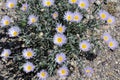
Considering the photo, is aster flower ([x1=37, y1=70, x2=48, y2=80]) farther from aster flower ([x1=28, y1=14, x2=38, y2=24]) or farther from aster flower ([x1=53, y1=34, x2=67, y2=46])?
aster flower ([x1=28, y1=14, x2=38, y2=24])

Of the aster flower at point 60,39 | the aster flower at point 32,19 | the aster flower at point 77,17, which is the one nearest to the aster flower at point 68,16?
the aster flower at point 77,17

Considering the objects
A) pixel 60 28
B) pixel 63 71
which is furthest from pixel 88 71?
pixel 60 28

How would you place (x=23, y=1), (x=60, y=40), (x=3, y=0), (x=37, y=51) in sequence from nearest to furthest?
(x=60, y=40) → (x=37, y=51) → (x=23, y=1) → (x=3, y=0)

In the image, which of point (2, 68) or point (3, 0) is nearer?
point (2, 68)

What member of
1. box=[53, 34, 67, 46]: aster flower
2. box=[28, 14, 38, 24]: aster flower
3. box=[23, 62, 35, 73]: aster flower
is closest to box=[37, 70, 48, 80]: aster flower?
box=[23, 62, 35, 73]: aster flower

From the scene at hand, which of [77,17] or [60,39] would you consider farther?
[77,17]

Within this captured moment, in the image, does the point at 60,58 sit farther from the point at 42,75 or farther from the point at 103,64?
the point at 103,64

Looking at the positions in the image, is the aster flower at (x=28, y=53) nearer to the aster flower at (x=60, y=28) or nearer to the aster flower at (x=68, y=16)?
the aster flower at (x=60, y=28)

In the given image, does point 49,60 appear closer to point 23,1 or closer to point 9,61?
point 9,61

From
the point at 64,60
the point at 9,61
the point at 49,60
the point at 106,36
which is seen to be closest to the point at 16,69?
the point at 9,61
